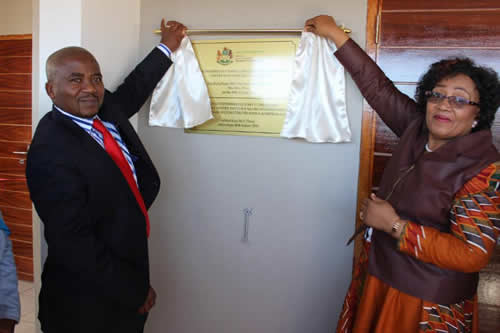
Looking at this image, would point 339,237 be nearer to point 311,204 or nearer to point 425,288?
point 311,204

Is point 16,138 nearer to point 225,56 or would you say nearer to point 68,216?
point 225,56

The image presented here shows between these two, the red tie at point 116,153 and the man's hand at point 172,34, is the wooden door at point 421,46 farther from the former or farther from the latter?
the red tie at point 116,153

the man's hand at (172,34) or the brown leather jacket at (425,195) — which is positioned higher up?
the man's hand at (172,34)

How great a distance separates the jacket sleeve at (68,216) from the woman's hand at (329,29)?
1253 millimetres

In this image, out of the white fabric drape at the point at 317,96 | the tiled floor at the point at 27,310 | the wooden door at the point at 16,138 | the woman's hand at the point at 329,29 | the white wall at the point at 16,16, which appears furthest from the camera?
the wooden door at the point at 16,138

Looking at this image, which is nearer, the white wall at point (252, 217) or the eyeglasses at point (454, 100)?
the eyeglasses at point (454, 100)

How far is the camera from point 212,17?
2.12m

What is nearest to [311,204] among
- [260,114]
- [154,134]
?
[260,114]

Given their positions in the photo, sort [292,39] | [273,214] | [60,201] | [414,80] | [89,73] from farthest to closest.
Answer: [273,214] → [292,39] → [414,80] → [89,73] → [60,201]

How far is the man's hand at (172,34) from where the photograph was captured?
2.05m

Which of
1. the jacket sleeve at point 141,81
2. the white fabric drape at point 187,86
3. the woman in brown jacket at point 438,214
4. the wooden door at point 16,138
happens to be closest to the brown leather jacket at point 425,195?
the woman in brown jacket at point 438,214

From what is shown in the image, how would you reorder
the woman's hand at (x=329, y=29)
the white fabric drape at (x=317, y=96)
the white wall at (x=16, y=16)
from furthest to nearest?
the white wall at (x=16, y=16)
the white fabric drape at (x=317, y=96)
the woman's hand at (x=329, y=29)

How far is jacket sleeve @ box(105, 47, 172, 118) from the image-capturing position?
1.98 meters

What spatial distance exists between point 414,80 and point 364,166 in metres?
0.48
